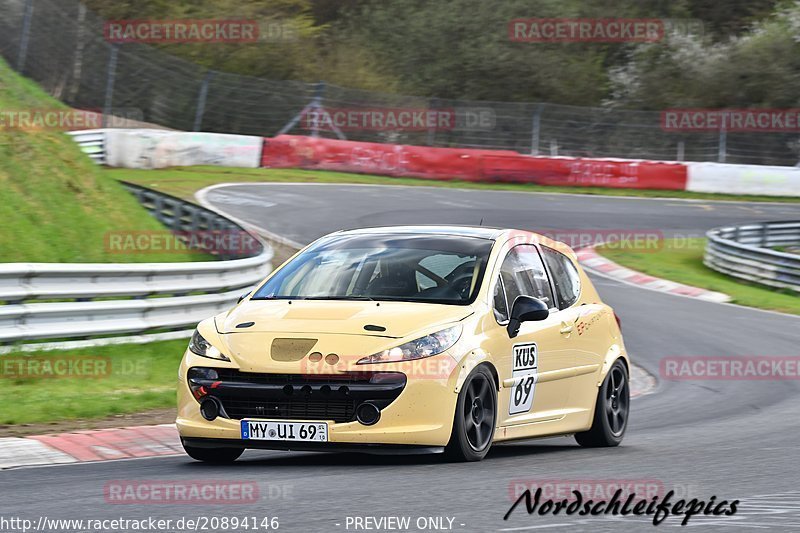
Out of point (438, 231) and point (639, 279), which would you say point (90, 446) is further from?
point (639, 279)

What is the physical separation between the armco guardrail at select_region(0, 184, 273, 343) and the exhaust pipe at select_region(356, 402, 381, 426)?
5.20 m

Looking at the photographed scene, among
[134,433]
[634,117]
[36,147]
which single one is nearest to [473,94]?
[634,117]

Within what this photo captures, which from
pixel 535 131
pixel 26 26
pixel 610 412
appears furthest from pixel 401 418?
pixel 535 131

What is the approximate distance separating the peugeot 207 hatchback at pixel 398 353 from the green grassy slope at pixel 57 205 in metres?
7.32

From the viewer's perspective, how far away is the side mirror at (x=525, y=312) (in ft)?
26.4

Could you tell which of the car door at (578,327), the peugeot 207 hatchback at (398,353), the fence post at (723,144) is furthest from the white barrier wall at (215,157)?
the peugeot 207 hatchback at (398,353)

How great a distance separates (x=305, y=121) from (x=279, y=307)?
2995 cm

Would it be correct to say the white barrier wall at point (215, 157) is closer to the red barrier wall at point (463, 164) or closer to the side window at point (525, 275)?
the red barrier wall at point (463, 164)

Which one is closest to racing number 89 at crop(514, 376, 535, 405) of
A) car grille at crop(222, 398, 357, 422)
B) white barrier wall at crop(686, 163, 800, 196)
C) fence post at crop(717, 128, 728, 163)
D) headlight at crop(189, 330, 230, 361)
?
car grille at crop(222, 398, 357, 422)

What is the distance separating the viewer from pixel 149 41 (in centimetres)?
4466

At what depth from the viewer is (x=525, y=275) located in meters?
8.88

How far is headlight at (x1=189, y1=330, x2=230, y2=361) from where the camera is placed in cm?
746

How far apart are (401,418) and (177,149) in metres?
27.8

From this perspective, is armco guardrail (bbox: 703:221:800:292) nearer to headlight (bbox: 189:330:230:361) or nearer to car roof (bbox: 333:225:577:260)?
car roof (bbox: 333:225:577:260)
